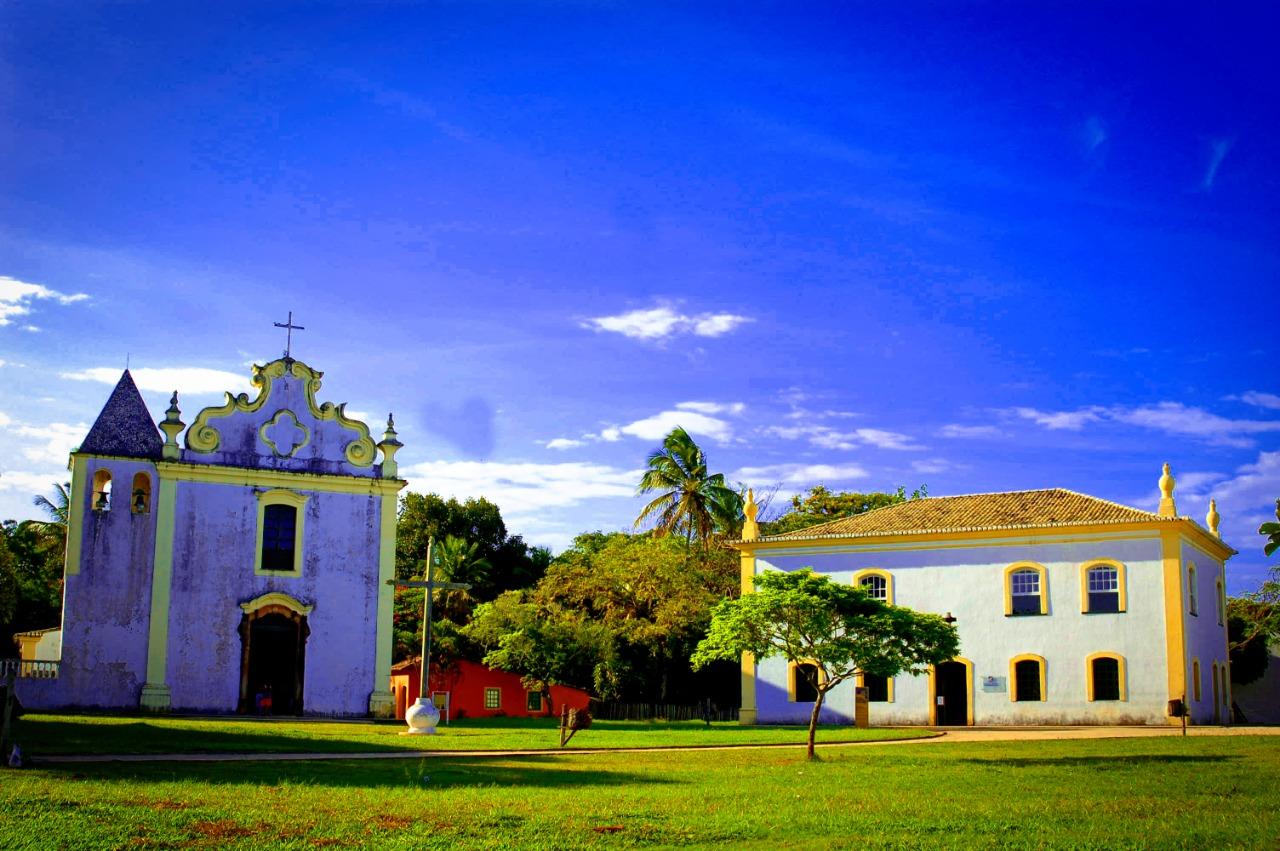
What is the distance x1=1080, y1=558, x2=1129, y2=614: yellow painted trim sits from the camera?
34438mm

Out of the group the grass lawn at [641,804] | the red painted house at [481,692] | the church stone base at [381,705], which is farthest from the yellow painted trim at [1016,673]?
the church stone base at [381,705]

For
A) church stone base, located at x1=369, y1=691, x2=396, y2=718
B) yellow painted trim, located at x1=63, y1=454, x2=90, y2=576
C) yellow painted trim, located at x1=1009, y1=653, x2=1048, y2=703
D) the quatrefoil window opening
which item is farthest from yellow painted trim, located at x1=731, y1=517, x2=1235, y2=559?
yellow painted trim, located at x1=63, y1=454, x2=90, y2=576

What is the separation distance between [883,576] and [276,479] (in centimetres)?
1839

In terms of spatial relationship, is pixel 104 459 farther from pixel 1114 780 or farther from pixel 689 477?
pixel 1114 780

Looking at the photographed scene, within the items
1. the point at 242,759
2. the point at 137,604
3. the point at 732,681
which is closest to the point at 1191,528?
the point at 732,681

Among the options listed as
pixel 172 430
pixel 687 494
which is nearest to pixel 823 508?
pixel 687 494

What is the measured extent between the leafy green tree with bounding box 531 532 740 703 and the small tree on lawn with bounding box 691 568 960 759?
65.5 ft

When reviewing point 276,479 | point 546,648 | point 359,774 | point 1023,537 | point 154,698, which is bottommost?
point 154,698

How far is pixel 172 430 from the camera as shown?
1405 inches

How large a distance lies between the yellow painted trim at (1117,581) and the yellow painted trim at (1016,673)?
1.88 m

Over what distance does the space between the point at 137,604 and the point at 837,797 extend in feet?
83.5

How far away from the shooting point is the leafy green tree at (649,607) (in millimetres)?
43031

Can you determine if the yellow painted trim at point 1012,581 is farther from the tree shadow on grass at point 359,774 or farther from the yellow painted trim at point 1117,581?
the tree shadow on grass at point 359,774

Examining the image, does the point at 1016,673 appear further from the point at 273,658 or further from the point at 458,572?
the point at 458,572
